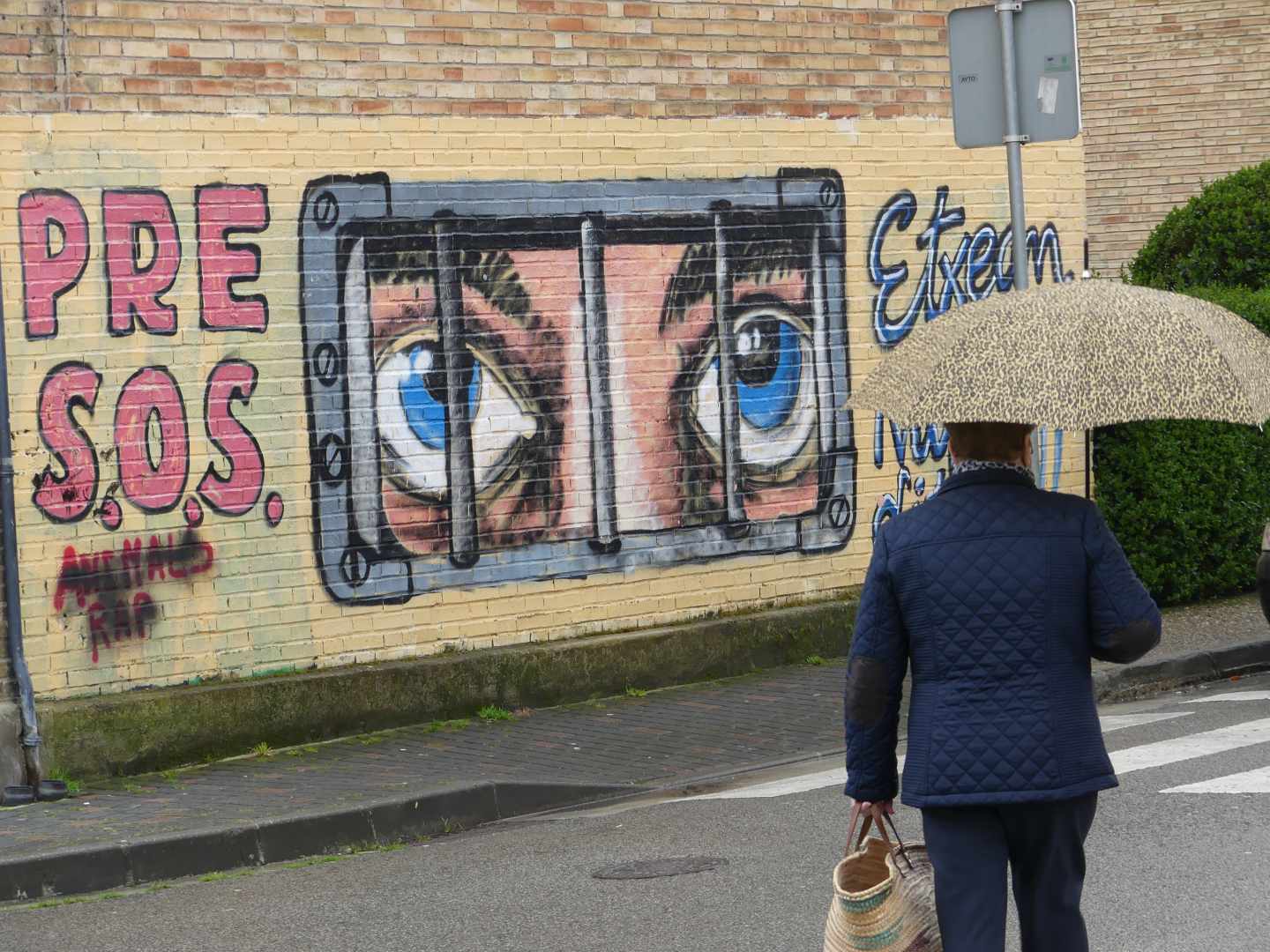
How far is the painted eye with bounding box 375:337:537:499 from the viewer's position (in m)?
10.4

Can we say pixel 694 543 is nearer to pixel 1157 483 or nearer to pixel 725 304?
pixel 725 304

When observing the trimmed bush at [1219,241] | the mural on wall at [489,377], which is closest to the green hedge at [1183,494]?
the trimmed bush at [1219,241]

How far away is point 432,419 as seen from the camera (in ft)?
34.7

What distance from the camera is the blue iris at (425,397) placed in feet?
34.4

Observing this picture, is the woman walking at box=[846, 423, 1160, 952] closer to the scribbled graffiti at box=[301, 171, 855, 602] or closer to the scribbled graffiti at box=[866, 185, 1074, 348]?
the scribbled graffiti at box=[301, 171, 855, 602]

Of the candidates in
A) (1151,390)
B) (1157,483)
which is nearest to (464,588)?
(1157,483)

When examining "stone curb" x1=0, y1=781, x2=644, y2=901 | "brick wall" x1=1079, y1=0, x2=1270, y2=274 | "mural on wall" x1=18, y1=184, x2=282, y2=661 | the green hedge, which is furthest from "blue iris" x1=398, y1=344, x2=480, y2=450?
"brick wall" x1=1079, y1=0, x2=1270, y2=274

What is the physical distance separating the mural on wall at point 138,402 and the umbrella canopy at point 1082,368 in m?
6.07

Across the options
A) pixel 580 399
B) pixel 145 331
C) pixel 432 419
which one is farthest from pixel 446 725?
pixel 145 331

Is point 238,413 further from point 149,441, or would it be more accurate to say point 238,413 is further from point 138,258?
point 138,258

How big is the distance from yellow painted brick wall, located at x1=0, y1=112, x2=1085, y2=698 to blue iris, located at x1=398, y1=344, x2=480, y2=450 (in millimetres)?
292

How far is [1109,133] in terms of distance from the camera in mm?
19125

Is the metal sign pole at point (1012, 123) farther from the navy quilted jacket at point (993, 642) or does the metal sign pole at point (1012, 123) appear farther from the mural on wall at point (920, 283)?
the navy quilted jacket at point (993, 642)

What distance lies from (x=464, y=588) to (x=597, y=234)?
224 centimetres
